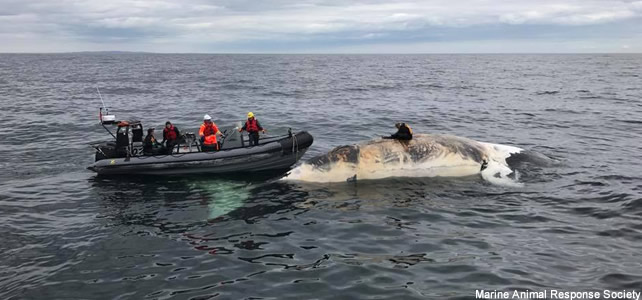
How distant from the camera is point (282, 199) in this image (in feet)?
45.0

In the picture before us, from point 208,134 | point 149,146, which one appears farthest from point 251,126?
point 149,146

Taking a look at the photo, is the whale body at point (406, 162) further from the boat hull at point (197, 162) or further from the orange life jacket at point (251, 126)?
the orange life jacket at point (251, 126)

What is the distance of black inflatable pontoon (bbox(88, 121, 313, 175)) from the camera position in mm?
16250

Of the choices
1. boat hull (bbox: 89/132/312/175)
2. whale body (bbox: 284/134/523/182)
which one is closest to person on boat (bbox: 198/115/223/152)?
boat hull (bbox: 89/132/312/175)

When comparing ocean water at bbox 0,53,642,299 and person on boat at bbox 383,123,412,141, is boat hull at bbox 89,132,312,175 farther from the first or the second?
person on boat at bbox 383,123,412,141

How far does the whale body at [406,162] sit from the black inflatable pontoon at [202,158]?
2250 millimetres

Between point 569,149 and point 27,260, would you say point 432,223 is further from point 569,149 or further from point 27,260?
point 569,149

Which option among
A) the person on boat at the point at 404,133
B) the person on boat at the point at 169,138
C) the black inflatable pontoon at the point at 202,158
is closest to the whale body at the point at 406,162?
the person on boat at the point at 404,133

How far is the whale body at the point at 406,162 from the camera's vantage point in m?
14.3

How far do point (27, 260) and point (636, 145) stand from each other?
22.6 meters

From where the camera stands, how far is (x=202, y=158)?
16.2 m

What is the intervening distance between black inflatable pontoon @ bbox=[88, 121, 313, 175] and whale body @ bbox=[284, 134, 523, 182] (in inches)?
88.6

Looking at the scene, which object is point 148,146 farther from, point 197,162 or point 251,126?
point 251,126

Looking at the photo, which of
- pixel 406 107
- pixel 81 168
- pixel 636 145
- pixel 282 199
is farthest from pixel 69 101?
pixel 636 145
